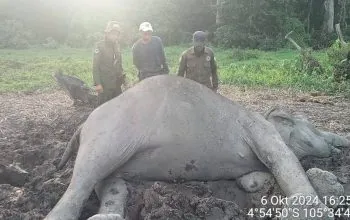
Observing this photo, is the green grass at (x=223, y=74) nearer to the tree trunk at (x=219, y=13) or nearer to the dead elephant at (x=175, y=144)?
the tree trunk at (x=219, y=13)

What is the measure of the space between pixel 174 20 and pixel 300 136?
21360 millimetres

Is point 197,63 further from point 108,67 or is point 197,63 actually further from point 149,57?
point 108,67

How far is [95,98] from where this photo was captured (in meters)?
9.38

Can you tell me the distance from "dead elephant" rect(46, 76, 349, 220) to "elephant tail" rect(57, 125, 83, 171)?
0.25m

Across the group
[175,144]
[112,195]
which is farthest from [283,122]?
[112,195]

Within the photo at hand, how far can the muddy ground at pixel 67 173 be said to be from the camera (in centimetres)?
362

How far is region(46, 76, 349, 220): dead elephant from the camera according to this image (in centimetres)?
383

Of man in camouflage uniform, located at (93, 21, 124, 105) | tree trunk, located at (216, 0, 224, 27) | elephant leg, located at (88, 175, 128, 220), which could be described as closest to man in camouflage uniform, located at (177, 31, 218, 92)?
man in camouflage uniform, located at (93, 21, 124, 105)

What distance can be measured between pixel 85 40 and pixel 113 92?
15.9m

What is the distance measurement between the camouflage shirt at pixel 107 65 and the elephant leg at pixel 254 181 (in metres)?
4.27

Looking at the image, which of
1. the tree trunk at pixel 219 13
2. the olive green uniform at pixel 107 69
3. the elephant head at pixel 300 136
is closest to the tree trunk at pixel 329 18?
the tree trunk at pixel 219 13

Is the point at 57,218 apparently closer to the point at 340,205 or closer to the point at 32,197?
the point at 32,197

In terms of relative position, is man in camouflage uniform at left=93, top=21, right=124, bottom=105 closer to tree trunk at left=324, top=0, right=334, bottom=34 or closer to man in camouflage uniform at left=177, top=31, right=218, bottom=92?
man in camouflage uniform at left=177, top=31, right=218, bottom=92

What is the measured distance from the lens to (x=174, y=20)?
25.4 m
